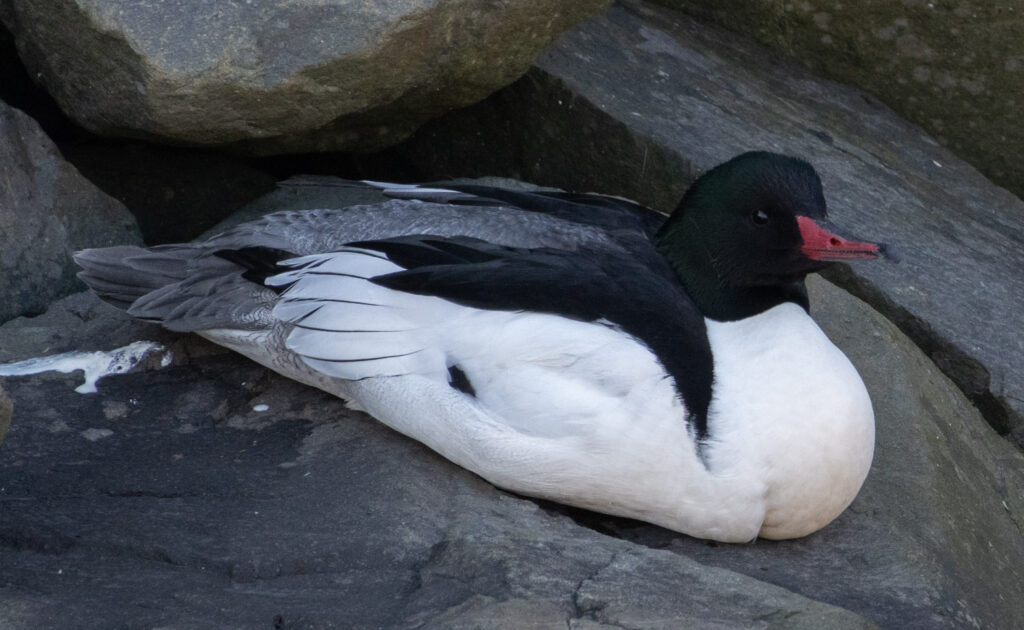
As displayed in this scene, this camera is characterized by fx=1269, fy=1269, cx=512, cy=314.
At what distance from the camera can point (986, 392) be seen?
13.6 feet

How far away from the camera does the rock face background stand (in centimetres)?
266

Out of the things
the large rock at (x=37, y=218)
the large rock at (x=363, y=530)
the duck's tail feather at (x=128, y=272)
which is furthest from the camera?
the large rock at (x=37, y=218)

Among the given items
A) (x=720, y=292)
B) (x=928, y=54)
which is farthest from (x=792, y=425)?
(x=928, y=54)

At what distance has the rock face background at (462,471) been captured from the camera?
8.73 ft

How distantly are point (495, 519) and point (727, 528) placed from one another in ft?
1.88

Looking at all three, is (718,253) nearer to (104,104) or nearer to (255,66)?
(255,66)

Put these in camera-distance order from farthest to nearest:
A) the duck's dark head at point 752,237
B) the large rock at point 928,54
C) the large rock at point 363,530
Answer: the large rock at point 928,54 → the duck's dark head at point 752,237 → the large rock at point 363,530

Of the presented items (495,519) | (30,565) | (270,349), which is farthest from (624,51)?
(30,565)

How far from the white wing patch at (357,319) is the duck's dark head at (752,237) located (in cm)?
68

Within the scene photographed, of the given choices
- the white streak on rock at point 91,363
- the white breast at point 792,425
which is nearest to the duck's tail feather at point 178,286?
the white streak on rock at point 91,363

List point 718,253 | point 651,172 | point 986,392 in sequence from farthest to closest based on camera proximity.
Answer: point 651,172, point 986,392, point 718,253

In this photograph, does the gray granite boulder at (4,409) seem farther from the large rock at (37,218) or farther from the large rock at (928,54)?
the large rock at (928,54)

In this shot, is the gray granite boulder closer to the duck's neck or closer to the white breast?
the white breast

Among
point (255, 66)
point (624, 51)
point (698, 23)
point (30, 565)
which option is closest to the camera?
point (30, 565)
